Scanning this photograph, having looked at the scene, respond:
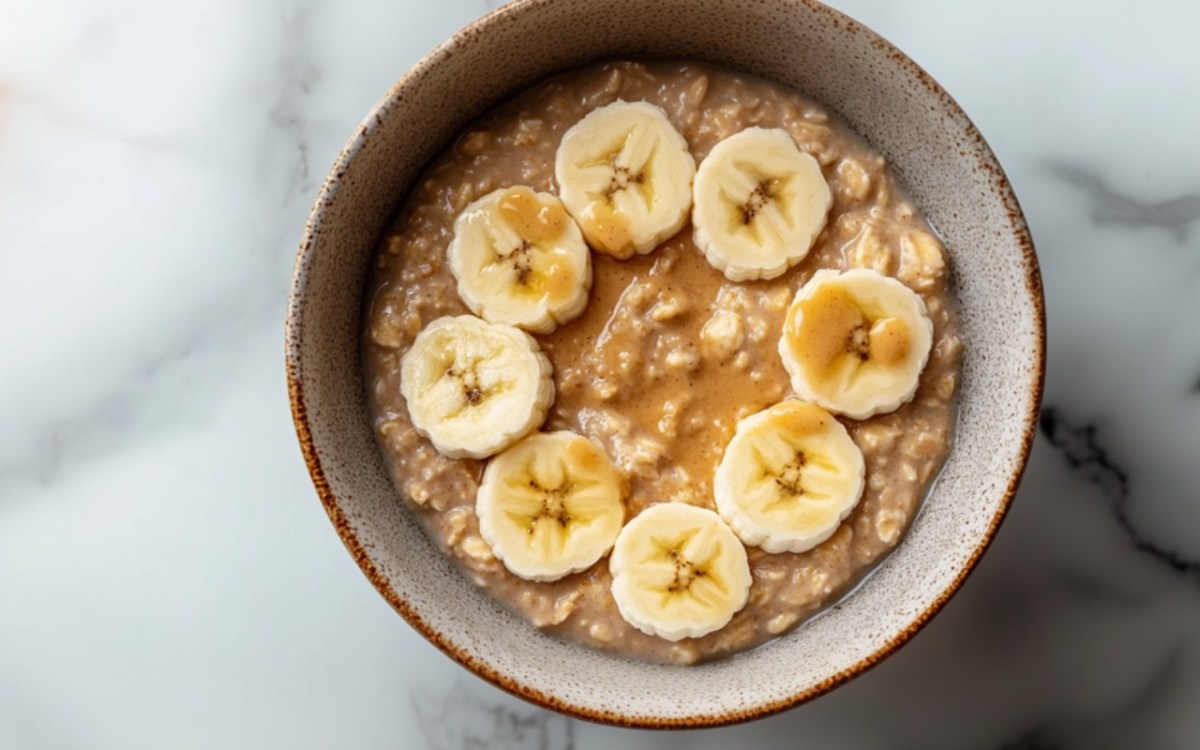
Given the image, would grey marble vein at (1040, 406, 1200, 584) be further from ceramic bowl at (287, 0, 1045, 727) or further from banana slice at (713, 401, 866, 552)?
banana slice at (713, 401, 866, 552)

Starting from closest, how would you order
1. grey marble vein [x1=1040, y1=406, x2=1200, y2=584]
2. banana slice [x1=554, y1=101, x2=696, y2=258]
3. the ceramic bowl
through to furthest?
the ceramic bowl, banana slice [x1=554, y1=101, x2=696, y2=258], grey marble vein [x1=1040, y1=406, x2=1200, y2=584]

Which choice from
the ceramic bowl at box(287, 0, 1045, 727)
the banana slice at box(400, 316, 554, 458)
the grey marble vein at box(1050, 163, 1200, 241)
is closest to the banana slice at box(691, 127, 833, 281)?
the ceramic bowl at box(287, 0, 1045, 727)

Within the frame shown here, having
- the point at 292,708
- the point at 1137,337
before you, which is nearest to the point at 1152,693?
the point at 1137,337

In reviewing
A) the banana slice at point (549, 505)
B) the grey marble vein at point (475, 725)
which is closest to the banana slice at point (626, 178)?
the banana slice at point (549, 505)

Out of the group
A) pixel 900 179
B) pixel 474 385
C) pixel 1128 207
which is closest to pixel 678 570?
pixel 474 385

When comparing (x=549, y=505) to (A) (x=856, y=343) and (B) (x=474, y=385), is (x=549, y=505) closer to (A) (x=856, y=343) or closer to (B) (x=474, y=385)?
(B) (x=474, y=385)

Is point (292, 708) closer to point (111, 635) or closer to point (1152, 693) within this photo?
point (111, 635)

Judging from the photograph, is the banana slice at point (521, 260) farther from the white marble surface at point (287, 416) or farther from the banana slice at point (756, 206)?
the white marble surface at point (287, 416)
